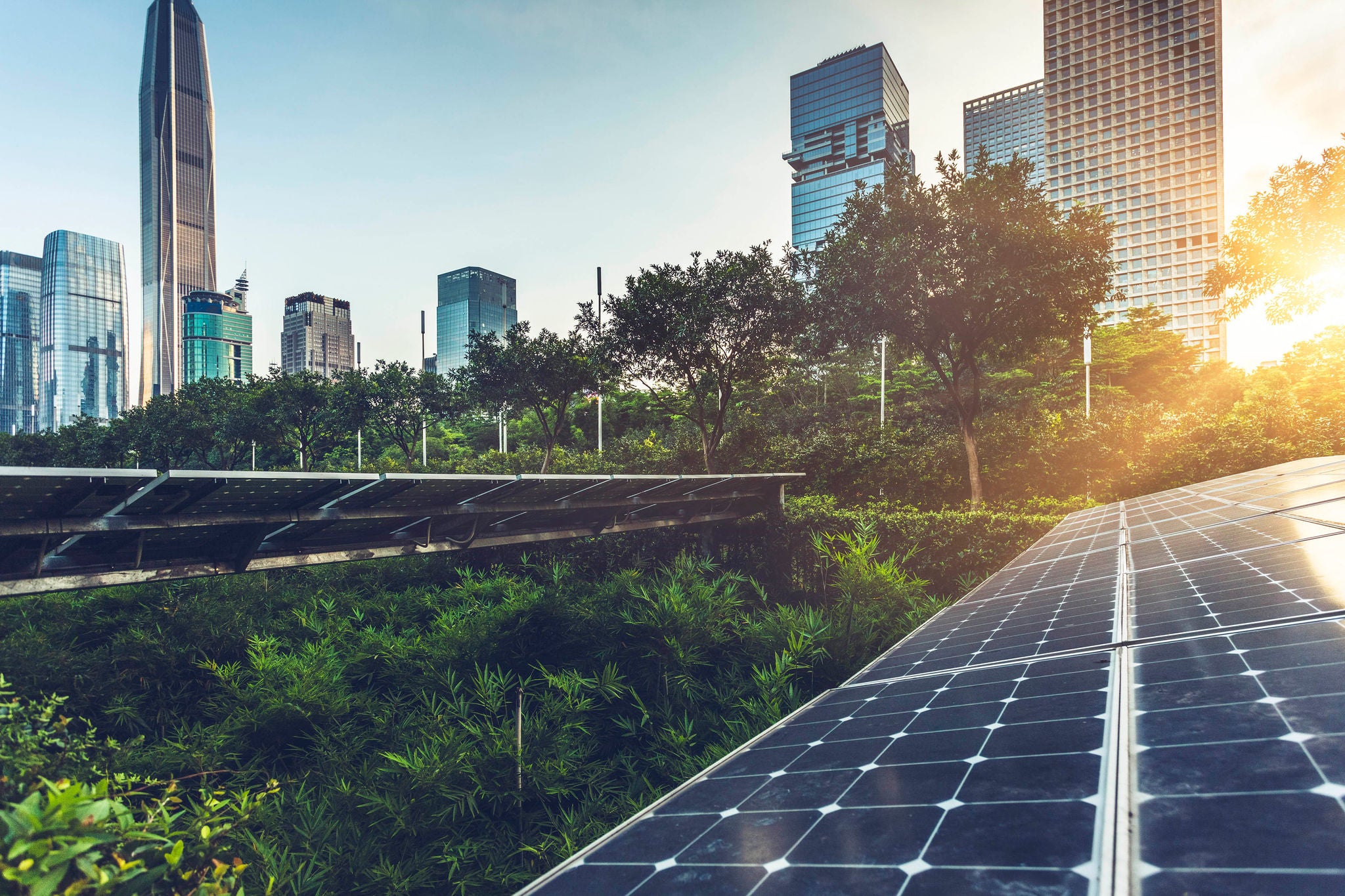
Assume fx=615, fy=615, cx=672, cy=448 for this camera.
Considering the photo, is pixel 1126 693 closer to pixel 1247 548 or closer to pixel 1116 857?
pixel 1116 857

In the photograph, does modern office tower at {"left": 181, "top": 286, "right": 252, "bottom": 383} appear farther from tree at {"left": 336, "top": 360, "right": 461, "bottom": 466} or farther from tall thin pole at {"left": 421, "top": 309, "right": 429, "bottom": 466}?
tree at {"left": 336, "top": 360, "right": 461, "bottom": 466}

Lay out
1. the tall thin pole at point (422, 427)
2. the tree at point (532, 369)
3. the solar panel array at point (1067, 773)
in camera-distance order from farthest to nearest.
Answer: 1. the tall thin pole at point (422, 427)
2. the tree at point (532, 369)
3. the solar panel array at point (1067, 773)

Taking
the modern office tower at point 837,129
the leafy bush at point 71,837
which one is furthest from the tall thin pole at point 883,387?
the modern office tower at point 837,129

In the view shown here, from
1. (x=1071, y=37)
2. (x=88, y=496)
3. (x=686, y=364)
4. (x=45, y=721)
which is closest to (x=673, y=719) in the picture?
(x=45, y=721)

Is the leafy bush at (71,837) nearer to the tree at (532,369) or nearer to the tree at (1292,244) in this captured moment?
the tree at (532,369)

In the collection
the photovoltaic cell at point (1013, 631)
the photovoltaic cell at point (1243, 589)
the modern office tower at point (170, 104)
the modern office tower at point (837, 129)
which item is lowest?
the photovoltaic cell at point (1013, 631)

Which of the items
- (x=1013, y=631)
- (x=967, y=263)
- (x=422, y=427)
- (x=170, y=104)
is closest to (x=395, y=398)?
(x=422, y=427)

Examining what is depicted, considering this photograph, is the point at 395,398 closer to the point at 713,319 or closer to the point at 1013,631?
the point at 713,319
